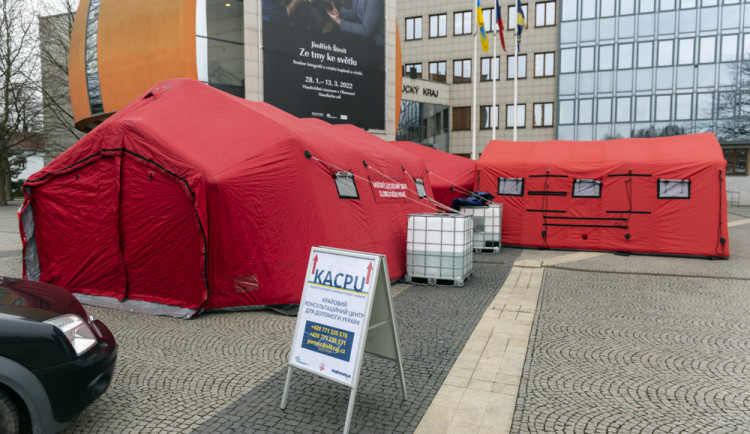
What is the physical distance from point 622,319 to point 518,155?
8.55 meters

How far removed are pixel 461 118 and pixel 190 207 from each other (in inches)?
1446

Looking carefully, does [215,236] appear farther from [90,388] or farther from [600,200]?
[600,200]

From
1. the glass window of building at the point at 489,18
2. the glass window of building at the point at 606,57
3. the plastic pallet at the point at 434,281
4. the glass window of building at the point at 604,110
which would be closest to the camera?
the plastic pallet at the point at 434,281

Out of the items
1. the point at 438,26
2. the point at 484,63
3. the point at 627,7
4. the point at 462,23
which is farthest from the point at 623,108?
the point at 438,26

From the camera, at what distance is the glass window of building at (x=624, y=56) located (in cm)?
3600

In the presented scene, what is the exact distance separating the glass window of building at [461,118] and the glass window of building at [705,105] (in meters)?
16.4

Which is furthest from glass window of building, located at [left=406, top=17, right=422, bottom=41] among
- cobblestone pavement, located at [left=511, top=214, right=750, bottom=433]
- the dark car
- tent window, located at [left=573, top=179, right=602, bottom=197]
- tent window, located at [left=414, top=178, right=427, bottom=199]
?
the dark car

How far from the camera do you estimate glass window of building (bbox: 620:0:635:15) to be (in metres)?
35.6

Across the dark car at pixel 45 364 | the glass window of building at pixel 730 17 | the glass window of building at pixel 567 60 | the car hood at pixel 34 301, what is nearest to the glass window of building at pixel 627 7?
the glass window of building at pixel 567 60

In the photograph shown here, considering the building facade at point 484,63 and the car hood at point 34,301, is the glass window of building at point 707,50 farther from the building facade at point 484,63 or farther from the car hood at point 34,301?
the car hood at point 34,301

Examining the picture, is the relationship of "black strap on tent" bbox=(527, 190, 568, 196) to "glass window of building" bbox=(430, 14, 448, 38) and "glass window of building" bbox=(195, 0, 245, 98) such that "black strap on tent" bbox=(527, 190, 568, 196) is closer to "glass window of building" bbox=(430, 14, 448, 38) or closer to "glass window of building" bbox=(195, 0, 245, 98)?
"glass window of building" bbox=(195, 0, 245, 98)

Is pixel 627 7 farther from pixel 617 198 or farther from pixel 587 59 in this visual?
pixel 617 198

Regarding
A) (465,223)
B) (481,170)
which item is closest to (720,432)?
(465,223)

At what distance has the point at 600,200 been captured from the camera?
514 inches
